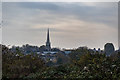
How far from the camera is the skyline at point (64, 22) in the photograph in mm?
4941

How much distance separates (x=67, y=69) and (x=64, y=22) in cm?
212

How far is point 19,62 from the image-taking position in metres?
4.02

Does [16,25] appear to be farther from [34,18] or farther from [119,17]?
[119,17]

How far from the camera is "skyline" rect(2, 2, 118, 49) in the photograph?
4.94m

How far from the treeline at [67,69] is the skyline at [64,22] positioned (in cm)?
112

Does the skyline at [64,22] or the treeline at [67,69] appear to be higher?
the skyline at [64,22]

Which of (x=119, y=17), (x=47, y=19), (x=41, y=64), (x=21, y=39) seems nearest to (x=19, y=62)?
(x=41, y=64)

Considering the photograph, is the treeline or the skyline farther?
the skyline

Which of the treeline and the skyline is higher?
the skyline

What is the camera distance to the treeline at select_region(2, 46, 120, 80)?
122 inches

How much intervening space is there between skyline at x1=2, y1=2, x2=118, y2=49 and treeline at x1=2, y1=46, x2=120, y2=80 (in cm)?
112

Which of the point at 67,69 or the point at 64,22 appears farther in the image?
the point at 64,22

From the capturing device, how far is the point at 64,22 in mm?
5359

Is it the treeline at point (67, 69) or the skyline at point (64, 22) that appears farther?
the skyline at point (64, 22)
